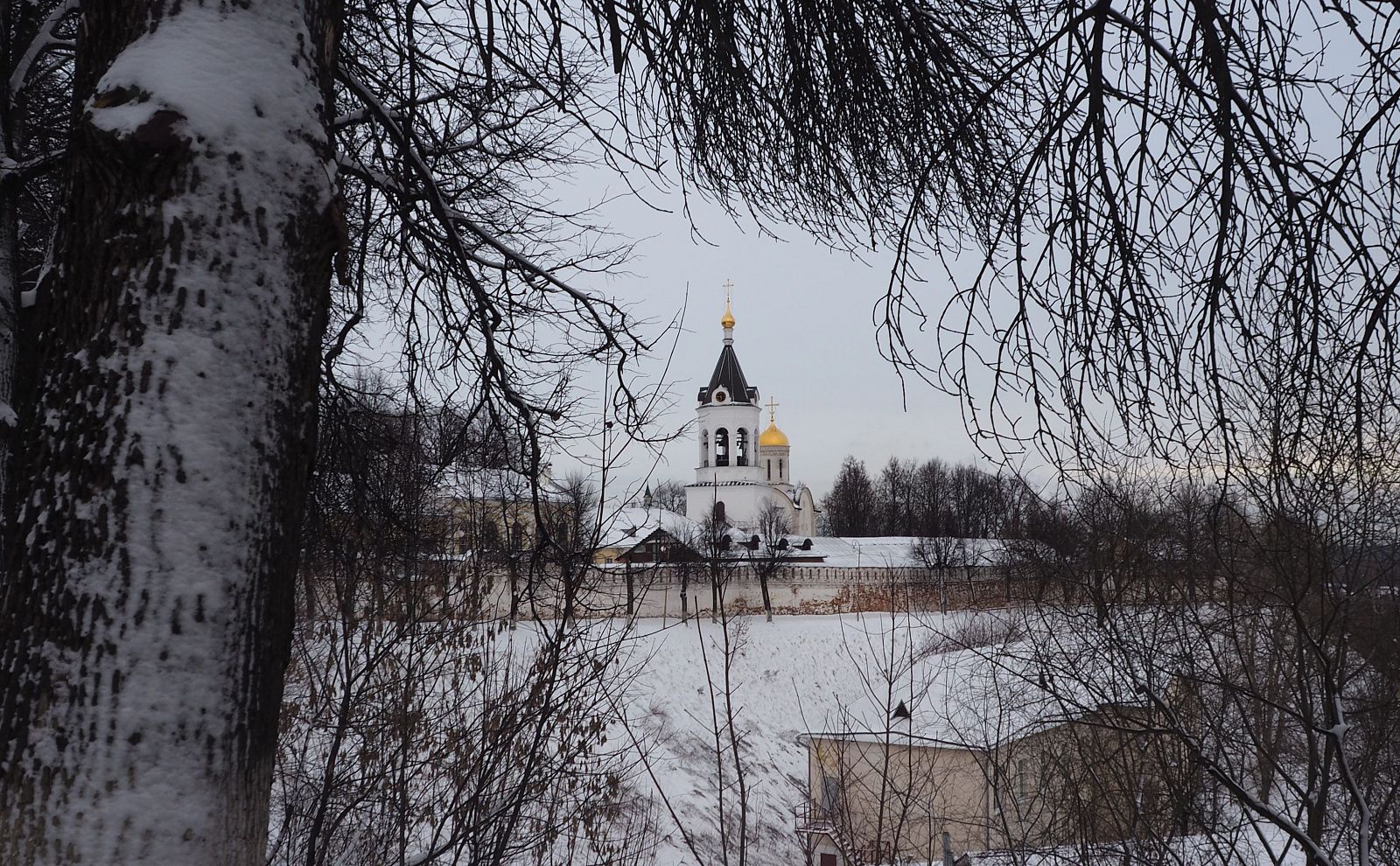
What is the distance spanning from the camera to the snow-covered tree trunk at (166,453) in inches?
51.4

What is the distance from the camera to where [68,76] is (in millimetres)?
4914

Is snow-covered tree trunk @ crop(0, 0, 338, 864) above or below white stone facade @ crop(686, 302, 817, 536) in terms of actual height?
below

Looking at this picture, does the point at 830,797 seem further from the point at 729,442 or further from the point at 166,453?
the point at 729,442

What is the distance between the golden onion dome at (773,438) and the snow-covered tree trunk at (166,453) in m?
60.6

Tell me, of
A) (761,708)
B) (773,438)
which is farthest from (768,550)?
(773,438)

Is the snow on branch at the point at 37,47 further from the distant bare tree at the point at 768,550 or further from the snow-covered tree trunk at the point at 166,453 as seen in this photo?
the distant bare tree at the point at 768,550

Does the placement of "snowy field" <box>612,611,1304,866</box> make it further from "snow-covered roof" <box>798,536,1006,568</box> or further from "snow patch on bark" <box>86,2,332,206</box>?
"snow-covered roof" <box>798,536,1006,568</box>

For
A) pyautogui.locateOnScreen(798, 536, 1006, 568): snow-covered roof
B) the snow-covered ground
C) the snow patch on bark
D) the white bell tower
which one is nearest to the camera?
the snow patch on bark

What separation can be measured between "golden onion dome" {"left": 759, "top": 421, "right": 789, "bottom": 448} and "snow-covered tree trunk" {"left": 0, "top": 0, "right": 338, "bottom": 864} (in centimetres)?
6059

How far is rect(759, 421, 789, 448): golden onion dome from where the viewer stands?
62250 millimetres

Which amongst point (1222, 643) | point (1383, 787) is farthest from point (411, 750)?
point (1383, 787)

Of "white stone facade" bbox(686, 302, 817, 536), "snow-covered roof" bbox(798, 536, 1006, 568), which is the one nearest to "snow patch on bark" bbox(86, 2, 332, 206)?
"snow-covered roof" bbox(798, 536, 1006, 568)

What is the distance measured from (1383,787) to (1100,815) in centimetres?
240

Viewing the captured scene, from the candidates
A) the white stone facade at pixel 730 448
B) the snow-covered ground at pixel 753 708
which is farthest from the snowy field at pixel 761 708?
the white stone facade at pixel 730 448
